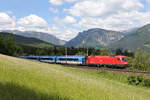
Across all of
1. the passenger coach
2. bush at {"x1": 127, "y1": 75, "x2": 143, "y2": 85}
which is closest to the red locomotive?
the passenger coach

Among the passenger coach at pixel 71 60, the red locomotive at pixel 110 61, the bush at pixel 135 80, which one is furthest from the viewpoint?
the passenger coach at pixel 71 60

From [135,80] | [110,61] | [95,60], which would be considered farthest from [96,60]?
[135,80]

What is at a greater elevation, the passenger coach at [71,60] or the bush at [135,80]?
the passenger coach at [71,60]

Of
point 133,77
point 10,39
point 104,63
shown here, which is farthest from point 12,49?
point 133,77

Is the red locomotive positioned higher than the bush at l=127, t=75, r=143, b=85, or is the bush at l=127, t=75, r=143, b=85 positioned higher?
the red locomotive

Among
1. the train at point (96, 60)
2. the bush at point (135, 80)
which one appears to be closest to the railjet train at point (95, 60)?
the train at point (96, 60)

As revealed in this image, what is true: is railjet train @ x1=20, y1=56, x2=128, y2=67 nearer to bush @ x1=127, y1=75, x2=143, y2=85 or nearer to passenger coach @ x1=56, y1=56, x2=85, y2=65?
passenger coach @ x1=56, y1=56, x2=85, y2=65

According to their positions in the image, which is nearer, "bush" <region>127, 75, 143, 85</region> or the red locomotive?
"bush" <region>127, 75, 143, 85</region>

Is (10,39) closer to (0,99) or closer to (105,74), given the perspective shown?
(105,74)

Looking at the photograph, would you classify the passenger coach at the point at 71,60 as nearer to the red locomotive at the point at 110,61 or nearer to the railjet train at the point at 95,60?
the railjet train at the point at 95,60

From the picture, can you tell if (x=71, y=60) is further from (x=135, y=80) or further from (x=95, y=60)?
(x=135, y=80)

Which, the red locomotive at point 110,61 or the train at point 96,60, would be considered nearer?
the red locomotive at point 110,61

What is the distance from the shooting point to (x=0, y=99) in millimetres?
5730

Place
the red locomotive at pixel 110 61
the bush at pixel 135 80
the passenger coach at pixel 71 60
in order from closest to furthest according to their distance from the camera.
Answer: the bush at pixel 135 80, the red locomotive at pixel 110 61, the passenger coach at pixel 71 60
